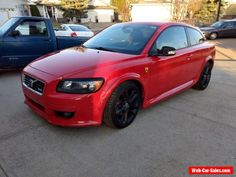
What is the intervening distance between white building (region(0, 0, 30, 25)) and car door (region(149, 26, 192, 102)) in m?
21.9

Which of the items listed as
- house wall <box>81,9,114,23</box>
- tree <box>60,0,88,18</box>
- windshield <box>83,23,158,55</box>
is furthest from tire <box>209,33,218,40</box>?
house wall <box>81,9,114,23</box>

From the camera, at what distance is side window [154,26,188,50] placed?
386 cm

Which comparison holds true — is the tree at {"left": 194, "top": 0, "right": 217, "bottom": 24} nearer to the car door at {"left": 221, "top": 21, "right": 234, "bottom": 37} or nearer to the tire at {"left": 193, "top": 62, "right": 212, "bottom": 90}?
the car door at {"left": 221, "top": 21, "right": 234, "bottom": 37}

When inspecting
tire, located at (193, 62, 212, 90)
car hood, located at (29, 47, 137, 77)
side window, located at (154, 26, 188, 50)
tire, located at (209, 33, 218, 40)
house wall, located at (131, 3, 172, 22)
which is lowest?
tire, located at (209, 33, 218, 40)

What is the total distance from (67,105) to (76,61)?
0.74 m

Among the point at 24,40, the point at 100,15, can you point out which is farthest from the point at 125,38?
the point at 100,15

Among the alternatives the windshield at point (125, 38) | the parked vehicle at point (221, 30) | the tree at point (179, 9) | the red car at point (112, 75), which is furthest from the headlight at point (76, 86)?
the tree at point (179, 9)

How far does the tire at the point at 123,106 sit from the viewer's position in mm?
3160

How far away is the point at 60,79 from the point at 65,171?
1131mm

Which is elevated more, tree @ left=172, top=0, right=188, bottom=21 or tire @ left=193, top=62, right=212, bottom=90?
tree @ left=172, top=0, right=188, bottom=21

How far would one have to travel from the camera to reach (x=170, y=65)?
4.00 meters

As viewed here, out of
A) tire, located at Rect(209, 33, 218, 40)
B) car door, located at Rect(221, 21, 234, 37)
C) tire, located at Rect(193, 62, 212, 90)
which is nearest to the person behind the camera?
tire, located at Rect(193, 62, 212, 90)

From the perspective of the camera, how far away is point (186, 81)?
4.76 metres

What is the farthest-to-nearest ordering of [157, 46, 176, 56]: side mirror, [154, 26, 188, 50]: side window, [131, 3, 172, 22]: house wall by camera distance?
[131, 3, 172, 22]: house wall, [154, 26, 188, 50]: side window, [157, 46, 176, 56]: side mirror
